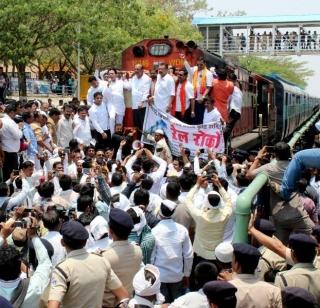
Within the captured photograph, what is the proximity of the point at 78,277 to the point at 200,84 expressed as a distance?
7.77 metres

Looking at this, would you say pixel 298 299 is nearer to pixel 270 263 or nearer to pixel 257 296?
pixel 257 296

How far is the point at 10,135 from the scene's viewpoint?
9250 mm

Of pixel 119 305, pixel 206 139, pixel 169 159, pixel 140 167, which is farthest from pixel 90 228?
pixel 206 139

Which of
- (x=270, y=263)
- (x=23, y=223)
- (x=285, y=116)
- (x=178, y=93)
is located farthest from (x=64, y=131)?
(x=285, y=116)

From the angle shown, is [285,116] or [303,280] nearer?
[303,280]

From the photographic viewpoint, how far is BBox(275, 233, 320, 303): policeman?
379 centimetres

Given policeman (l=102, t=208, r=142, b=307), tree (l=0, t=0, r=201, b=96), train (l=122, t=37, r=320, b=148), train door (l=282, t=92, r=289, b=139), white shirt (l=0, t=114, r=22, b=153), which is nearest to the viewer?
policeman (l=102, t=208, r=142, b=307)

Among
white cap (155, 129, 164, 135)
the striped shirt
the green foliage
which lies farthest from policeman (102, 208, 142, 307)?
the green foliage

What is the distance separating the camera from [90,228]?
5059 millimetres

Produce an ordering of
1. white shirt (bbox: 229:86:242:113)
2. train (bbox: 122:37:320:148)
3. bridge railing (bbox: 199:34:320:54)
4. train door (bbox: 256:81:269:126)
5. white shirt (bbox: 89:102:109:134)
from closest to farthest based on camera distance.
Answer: white shirt (bbox: 89:102:109:134) < white shirt (bbox: 229:86:242:113) < train (bbox: 122:37:320:148) < train door (bbox: 256:81:269:126) < bridge railing (bbox: 199:34:320:54)

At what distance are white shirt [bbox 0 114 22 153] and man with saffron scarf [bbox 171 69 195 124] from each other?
3.20 meters

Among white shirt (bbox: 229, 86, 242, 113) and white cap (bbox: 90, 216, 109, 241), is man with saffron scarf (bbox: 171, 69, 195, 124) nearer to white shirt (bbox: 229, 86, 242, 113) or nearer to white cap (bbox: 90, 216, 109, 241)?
white shirt (bbox: 229, 86, 242, 113)

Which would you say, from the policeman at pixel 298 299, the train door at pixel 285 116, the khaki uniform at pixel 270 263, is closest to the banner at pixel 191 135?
the khaki uniform at pixel 270 263

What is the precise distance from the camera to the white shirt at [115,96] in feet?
38.1
